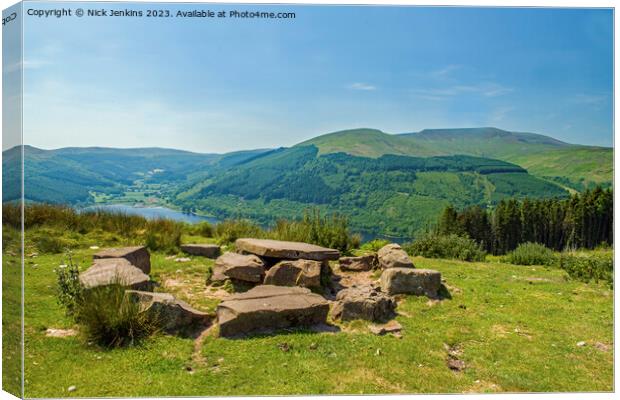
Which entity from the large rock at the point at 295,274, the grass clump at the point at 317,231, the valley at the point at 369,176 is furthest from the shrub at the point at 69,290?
the valley at the point at 369,176

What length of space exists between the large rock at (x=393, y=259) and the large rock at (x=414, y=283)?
1.21m

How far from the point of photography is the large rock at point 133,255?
373 inches

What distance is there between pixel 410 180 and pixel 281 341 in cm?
13127

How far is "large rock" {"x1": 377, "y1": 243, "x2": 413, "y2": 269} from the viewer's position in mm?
10297

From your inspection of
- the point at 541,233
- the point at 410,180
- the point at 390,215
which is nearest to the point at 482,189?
the point at 410,180

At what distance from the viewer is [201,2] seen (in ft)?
21.2

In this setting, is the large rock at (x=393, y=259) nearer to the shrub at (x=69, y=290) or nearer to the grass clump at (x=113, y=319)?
the grass clump at (x=113, y=319)

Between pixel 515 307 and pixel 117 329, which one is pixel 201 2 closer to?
pixel 117 329

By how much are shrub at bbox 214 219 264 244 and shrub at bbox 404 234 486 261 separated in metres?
4.81

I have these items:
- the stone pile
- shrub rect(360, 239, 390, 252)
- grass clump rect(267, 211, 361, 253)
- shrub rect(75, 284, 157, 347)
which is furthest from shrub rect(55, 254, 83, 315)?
shrub rect(360, 239, 390, 252)

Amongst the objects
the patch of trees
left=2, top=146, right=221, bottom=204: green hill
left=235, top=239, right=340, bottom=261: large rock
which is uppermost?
left=2, top=146, right=221, bottom=204: green hill

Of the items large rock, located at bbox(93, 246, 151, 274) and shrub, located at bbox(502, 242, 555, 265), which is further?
shrub, located at bbox(502, 242, 555, 265)

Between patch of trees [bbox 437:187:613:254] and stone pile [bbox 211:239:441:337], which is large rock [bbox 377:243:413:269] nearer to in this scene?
stone pile [bbox 211:239:441:337]

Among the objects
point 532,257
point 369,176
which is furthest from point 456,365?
point 369,176
